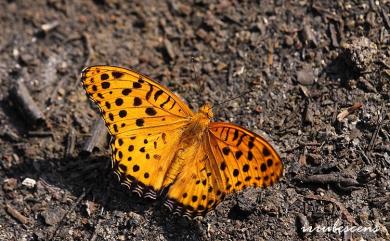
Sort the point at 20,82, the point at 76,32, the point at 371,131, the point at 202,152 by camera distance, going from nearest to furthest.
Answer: the point at 202,152
the point at 371,131
the point at 20,82
the point at 76,32

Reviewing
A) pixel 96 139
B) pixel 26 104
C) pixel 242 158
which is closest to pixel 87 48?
pixel 26 104

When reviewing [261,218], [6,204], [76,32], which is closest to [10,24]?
[76,32]

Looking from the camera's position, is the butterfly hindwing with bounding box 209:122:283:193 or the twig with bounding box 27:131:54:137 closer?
the butterfly hindwing with bounding box 209:122:283:193

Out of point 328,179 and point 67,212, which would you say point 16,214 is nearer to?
point 67,212

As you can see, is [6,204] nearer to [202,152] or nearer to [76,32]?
[202,152]

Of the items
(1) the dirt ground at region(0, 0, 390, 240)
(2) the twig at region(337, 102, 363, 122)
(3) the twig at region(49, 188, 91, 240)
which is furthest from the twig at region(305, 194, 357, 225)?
(3) the twig at region(49, 188, 91, 240)

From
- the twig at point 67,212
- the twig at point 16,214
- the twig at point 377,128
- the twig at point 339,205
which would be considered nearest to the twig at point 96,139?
the twig at point 67,212

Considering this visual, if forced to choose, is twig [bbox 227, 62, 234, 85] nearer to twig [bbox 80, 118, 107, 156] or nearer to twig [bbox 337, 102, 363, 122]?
twig [bbox 337, 102, 363, 122]
